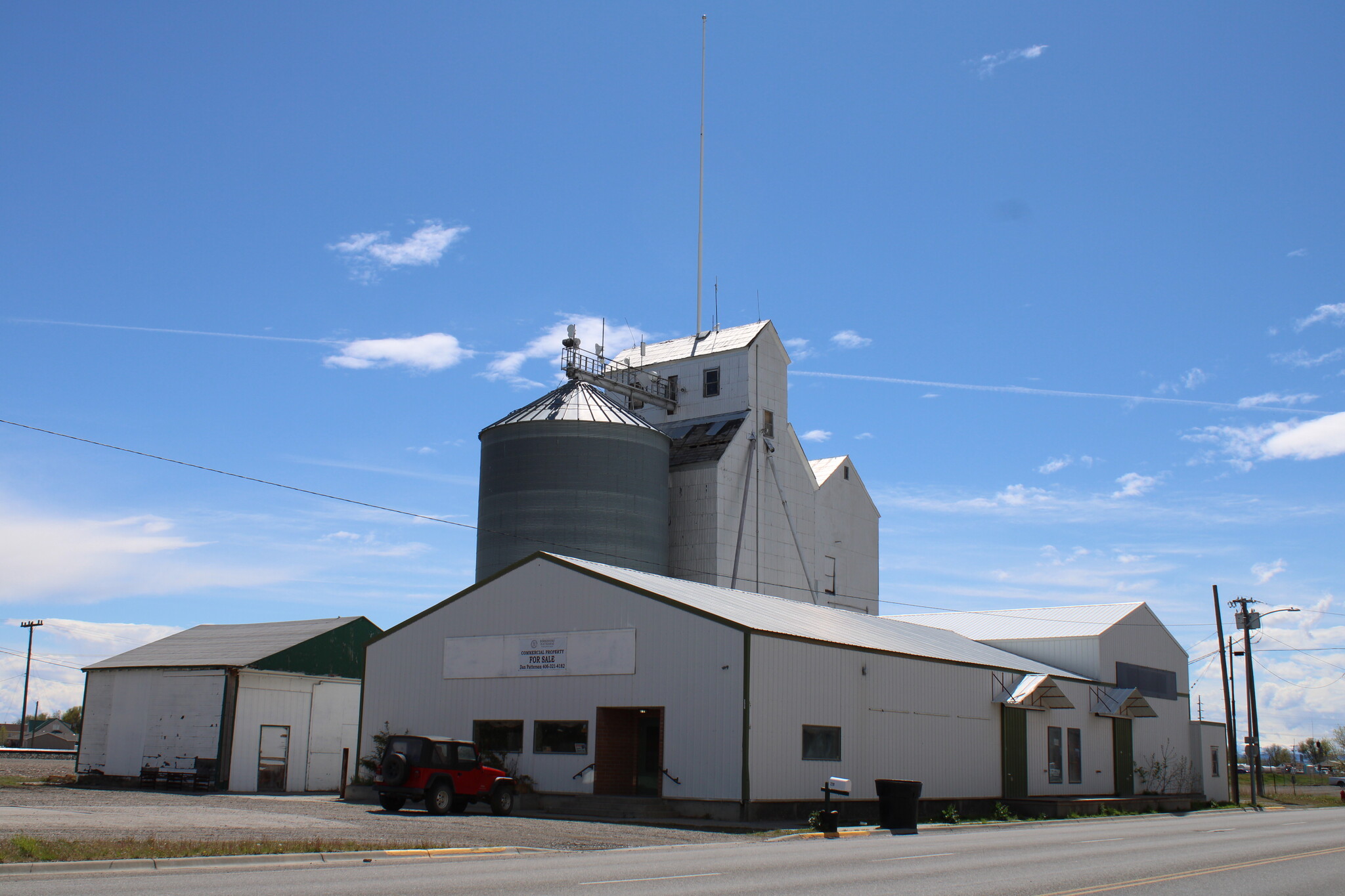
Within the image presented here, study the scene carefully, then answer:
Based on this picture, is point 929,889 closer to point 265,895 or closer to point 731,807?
point 265,895

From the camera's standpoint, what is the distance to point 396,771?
1004 inches

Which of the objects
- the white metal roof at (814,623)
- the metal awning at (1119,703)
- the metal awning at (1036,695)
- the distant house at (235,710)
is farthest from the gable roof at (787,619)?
the distant house at (235,710)

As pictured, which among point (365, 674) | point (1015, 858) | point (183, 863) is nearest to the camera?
point (183, 863)

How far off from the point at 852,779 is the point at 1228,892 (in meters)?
16.0

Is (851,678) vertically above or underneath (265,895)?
above

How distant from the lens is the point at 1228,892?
45.2 feet

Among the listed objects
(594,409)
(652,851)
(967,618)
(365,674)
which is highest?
(594,409)

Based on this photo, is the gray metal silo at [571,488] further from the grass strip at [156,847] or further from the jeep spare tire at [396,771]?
the grass strip at [156,847]

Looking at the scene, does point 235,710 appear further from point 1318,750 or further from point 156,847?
point 1318,750

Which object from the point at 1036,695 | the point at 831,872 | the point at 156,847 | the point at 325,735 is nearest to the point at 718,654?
the point at 831,872

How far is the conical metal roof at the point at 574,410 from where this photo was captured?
5191cm

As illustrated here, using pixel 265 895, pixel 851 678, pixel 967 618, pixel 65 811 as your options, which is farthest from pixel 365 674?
pixel 967 618

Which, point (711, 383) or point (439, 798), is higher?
point (711, 383)

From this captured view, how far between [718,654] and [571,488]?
24.3 m
